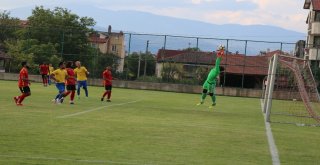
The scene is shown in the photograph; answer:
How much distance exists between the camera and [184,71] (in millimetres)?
46906

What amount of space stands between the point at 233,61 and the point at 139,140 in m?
35.7

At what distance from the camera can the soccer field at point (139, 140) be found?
9742 millimetres

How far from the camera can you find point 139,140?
12008 millimetres

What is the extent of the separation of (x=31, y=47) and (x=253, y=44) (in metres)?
19.9

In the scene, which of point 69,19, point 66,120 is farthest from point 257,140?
point 69,19

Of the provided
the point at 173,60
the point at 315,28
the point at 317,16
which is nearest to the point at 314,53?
the point at 173,60

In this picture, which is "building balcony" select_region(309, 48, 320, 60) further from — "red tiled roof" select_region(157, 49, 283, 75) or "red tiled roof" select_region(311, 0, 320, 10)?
"red tiled roof" select_region(311, 0, 320, 10)

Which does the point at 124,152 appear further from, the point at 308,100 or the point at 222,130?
the point at 308,100

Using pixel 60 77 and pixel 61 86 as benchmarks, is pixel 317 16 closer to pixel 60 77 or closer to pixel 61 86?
pixel 60 77

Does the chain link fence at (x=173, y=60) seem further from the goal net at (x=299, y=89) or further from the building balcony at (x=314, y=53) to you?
the goal net at (x=299, y=89)

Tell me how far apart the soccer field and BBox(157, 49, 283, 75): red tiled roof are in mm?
28548

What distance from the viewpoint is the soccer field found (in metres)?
9.74

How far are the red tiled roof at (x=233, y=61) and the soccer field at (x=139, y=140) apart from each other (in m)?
28.5

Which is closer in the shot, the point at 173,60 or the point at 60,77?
the point at 60,77
